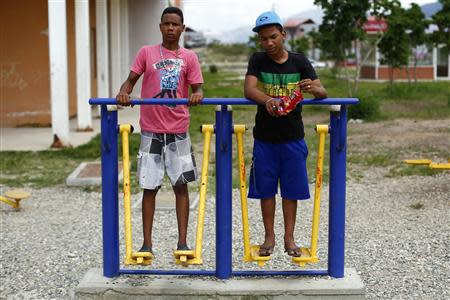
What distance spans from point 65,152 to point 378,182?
15.0 ft

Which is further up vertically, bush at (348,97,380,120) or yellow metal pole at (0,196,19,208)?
bush at (348,97,380,120)

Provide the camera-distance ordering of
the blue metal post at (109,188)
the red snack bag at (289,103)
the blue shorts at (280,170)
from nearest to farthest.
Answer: the red snack bag at (289,103) → the blue shorts at (280,170) → the blue metal post at (109,188)

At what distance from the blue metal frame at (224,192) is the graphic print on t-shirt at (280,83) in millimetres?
147

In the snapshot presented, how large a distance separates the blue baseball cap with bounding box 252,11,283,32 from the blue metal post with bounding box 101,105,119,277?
0.97m

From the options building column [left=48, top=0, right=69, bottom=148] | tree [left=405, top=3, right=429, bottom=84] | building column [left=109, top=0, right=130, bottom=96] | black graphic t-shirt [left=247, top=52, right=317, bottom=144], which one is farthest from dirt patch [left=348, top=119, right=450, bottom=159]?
tree [left=405, top=3, right=429, bottom=84]

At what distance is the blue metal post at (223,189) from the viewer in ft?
14.5

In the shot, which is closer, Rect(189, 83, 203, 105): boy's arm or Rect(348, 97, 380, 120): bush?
Rect(189, 83, 203, 105): boy's arm

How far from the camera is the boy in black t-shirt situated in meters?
4.24

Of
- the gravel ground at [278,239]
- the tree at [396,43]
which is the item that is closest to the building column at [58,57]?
the gravel ground at [278,239]

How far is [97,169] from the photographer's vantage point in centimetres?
935

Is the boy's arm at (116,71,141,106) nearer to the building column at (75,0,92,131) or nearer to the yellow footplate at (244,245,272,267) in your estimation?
the yellow footplate at (244,245,272,267)

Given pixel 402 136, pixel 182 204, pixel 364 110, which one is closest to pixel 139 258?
pixel 182 204

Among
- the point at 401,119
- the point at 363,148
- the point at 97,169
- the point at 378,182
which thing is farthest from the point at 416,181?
the point at 401,119

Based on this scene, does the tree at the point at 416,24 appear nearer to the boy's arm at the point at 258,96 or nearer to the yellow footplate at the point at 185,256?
the boy's arm at the point at 258,96
